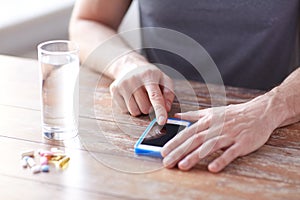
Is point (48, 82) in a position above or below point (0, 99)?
above

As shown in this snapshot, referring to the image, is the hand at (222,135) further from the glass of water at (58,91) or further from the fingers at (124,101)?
the glass of water at (58,91)

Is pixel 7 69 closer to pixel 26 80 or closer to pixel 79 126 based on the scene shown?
pixel 26 80

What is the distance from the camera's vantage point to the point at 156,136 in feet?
4.17

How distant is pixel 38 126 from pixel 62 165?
21cm

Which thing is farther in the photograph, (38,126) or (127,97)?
(127,97)

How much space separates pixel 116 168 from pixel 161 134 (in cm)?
17

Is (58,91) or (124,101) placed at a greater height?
(58,91)

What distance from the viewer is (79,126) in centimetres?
134

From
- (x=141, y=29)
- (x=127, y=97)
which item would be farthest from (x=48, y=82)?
(x=141, y=29)

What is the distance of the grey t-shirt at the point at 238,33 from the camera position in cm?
186

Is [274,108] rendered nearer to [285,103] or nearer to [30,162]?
[285,103]

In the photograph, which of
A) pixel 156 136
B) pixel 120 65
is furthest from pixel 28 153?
pixel 120 65

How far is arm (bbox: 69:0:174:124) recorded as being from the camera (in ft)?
4.66

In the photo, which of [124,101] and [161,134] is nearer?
[161,134]
